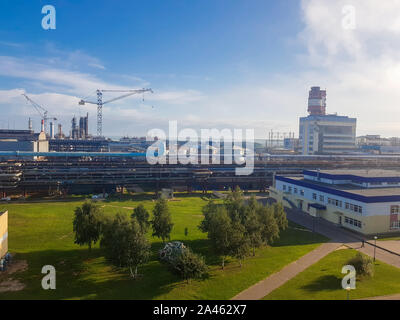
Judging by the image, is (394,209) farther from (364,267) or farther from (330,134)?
(330,134)

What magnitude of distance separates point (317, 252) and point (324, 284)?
6.16 metres

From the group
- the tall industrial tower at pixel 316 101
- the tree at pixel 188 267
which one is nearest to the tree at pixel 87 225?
the tree at pixel 188 267

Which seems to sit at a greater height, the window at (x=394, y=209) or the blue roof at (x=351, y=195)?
the blue roof at (x=351, y=195)

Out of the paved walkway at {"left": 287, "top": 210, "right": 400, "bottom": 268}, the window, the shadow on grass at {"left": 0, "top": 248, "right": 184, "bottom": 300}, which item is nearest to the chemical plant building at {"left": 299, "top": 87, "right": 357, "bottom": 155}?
the paved walkway at {"left": 287, "top": 210, "right": 400, "bottom": 268}

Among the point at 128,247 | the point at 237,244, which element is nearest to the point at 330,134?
the point at 237,244

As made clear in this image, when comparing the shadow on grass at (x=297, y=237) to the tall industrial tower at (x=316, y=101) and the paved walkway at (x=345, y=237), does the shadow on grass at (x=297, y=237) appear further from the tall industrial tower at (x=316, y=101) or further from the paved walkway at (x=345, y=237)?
the tall industrial tower at (x=316, y=101)

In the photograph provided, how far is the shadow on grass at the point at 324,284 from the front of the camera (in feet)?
55.4

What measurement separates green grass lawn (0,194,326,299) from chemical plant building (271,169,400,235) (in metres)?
4.84

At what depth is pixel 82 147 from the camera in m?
105

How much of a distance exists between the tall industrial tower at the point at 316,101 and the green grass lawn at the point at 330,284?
113671 millimetres

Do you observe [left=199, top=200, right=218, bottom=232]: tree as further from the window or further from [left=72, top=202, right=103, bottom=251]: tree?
the window
